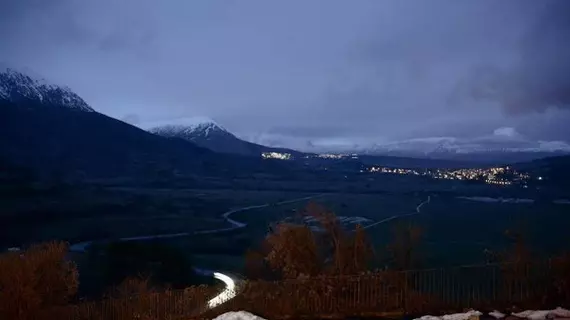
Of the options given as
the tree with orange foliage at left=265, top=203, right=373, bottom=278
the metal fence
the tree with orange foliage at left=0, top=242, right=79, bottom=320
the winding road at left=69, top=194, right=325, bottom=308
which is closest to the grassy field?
the winding road at left=69, top=194, right=325, bottom=308

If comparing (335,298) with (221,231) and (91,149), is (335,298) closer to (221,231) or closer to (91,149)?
(221,231)

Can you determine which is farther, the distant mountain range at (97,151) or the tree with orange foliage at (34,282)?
the distant mountain range at (97,151)

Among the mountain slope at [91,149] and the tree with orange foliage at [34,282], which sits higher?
the mountain slope at [91,149]

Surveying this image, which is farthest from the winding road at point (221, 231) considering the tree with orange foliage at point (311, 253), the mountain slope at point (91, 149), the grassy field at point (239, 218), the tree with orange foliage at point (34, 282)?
the mountain slope at point (91, 149)

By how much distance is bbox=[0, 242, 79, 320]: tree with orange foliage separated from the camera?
51.1 ft

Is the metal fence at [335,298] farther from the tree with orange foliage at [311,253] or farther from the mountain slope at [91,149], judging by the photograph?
the mountain slope at [91,149]

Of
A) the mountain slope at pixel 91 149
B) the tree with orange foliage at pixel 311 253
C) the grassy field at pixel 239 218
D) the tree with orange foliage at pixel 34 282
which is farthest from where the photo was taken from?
the mountain slope at pixel 91 149

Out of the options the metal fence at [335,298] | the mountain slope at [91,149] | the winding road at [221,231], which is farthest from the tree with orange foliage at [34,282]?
the mountain slope at [91,149]

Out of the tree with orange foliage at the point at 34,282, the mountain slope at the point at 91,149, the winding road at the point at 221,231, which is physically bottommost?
the winding road at the point at 221,231

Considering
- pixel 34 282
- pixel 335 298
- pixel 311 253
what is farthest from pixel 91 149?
pixel 335 298

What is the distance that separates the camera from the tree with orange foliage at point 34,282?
15562mm

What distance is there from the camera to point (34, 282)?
1658cm

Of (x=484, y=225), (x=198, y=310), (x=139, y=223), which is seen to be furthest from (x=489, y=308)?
(x=139, y=223)

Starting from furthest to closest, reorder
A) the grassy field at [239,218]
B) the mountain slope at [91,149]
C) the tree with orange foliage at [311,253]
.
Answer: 1. the mountain slope at [91,149]
2. the grassy field at [239,218]
3. the tree with orange foliage at [311,253]
